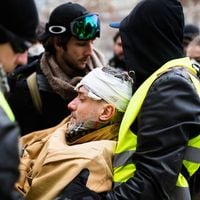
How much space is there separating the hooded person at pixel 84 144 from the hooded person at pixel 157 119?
5 centimetres

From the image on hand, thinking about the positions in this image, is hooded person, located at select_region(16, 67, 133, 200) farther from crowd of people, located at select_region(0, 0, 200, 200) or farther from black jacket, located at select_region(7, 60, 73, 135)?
black jacket, located at select_region(7, 60, 73, 135)

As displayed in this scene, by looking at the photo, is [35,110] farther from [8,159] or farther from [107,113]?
[8,159]

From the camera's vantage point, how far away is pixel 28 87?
3.56 meters

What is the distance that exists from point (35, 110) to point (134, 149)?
1.17 metres

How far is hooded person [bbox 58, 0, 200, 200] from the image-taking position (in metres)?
2.42

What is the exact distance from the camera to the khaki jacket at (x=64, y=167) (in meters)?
2.49

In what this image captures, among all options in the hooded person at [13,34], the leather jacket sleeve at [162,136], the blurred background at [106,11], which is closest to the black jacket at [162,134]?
the leather jacket sleeve at [162,136]

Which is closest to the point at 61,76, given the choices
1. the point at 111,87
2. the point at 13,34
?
the point at 111,87

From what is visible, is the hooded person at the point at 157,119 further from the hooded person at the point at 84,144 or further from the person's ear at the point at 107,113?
the person's ear at the point at 107,113

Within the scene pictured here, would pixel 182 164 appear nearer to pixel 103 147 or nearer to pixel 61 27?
pixel 103 147

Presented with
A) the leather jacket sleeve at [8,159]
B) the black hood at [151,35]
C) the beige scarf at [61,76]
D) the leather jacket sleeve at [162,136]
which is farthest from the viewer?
the beige scarf at [61,76]

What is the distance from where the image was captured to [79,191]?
7.99ft

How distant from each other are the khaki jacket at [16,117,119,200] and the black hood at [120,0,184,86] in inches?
14.4

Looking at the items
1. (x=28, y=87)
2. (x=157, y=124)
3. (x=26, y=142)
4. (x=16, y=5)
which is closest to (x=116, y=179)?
(x=157, y=124)
